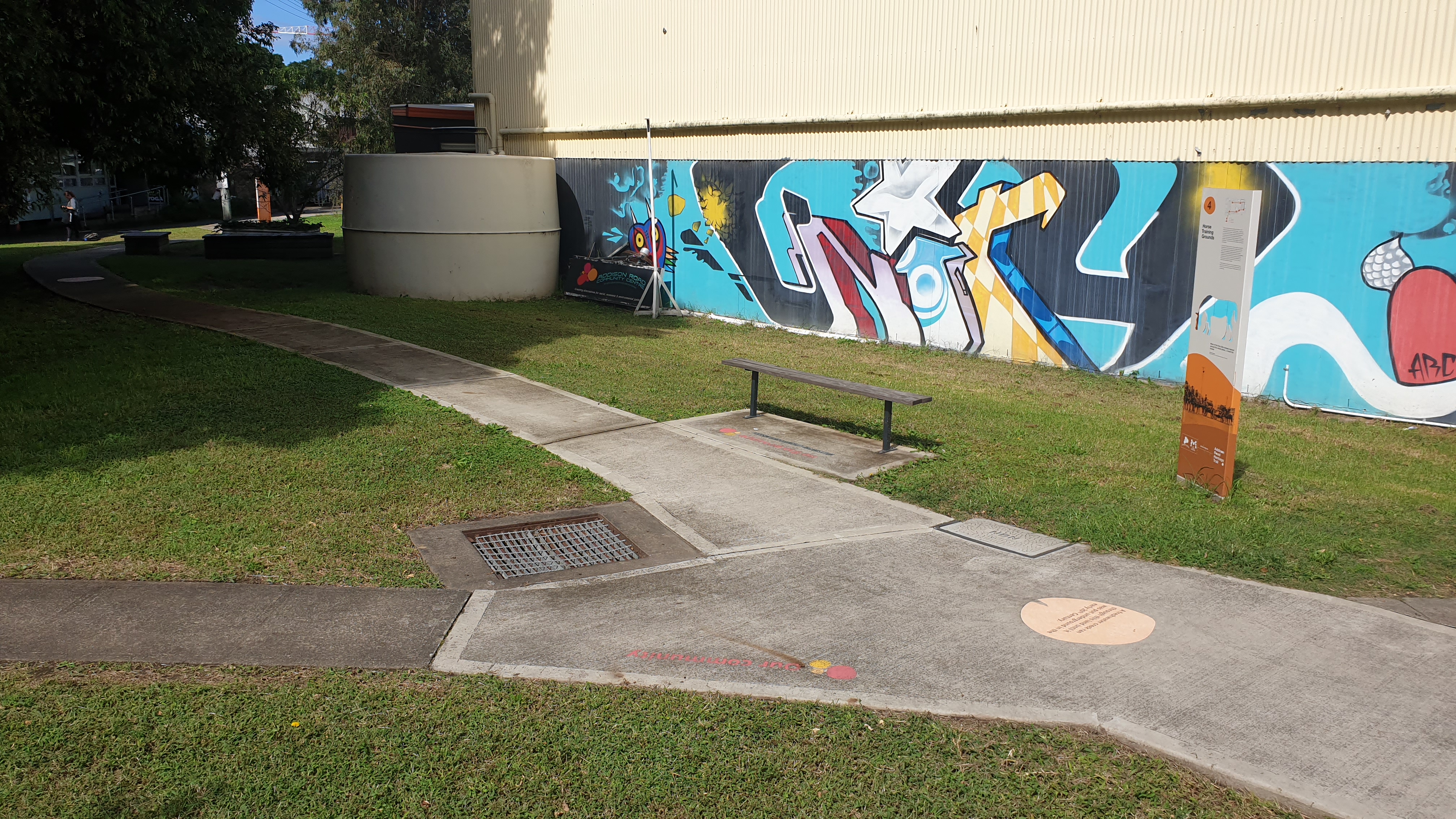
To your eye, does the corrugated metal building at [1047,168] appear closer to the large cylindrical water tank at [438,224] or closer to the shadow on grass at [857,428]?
the large cylindrical water tank at [438,224]

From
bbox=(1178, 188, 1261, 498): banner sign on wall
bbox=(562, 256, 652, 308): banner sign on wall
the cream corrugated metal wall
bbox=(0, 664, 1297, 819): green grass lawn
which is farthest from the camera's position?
bbox=(562, 256, 652, 308): banner sign on wall

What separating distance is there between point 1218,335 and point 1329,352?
14.2 feet

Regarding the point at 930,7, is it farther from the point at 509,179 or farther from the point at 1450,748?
the point at 1450,748

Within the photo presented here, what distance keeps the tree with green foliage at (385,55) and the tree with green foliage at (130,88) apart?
18.0 meters

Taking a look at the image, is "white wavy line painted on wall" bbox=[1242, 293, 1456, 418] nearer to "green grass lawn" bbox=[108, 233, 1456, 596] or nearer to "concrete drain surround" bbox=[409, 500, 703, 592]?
"green grass lawn" bbox=[108, 233, 1456, 596]

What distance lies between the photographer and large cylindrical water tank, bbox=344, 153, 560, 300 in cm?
1814

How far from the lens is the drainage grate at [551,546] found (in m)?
6.61

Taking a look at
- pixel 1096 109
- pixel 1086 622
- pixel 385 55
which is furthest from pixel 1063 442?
pixel 385 55

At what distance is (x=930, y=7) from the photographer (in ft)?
47.7

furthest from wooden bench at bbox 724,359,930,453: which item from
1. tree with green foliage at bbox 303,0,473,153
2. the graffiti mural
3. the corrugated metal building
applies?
tree with green foliage at bbox 303,0,473,153

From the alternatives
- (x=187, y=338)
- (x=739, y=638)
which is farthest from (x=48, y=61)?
(x=739, y=638)

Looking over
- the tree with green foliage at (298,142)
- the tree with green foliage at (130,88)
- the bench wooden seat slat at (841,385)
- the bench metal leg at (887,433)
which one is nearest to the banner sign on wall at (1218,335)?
the bench wooden seat slat at (841,385)

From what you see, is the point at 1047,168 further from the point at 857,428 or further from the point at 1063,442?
the point at 857,428

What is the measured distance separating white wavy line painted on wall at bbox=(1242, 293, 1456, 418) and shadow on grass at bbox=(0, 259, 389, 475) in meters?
9.16
